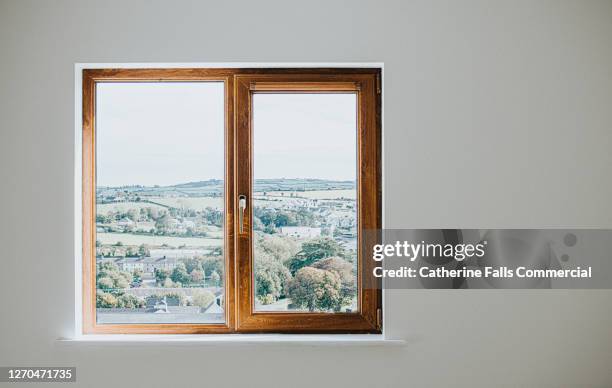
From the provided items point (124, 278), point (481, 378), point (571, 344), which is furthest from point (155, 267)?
point (571, 344)

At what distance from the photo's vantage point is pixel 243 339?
100 inches

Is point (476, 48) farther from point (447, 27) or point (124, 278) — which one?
point (124, 278)

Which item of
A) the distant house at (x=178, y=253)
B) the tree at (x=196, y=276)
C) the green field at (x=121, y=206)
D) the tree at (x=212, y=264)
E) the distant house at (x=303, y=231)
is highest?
the green field at (x=121, y=206)

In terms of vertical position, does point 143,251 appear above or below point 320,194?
below

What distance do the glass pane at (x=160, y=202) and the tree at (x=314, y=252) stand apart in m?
0.37

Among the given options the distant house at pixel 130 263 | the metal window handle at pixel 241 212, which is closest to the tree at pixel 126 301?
the distant house at pixel 130 263

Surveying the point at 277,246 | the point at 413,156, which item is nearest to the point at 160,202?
the point at 277,246

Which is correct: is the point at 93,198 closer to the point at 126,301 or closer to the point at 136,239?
the point at 136,239

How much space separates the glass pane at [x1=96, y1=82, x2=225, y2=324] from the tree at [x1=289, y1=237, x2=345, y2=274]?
14.7 inches

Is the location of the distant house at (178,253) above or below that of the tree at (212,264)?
above

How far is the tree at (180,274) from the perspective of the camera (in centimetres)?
267

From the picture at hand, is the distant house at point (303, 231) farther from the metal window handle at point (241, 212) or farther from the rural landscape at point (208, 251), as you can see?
the metal window handle at point (241, 212)

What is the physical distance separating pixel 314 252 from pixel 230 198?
1.65 ft

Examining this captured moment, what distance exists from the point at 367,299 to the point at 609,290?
1.15m
